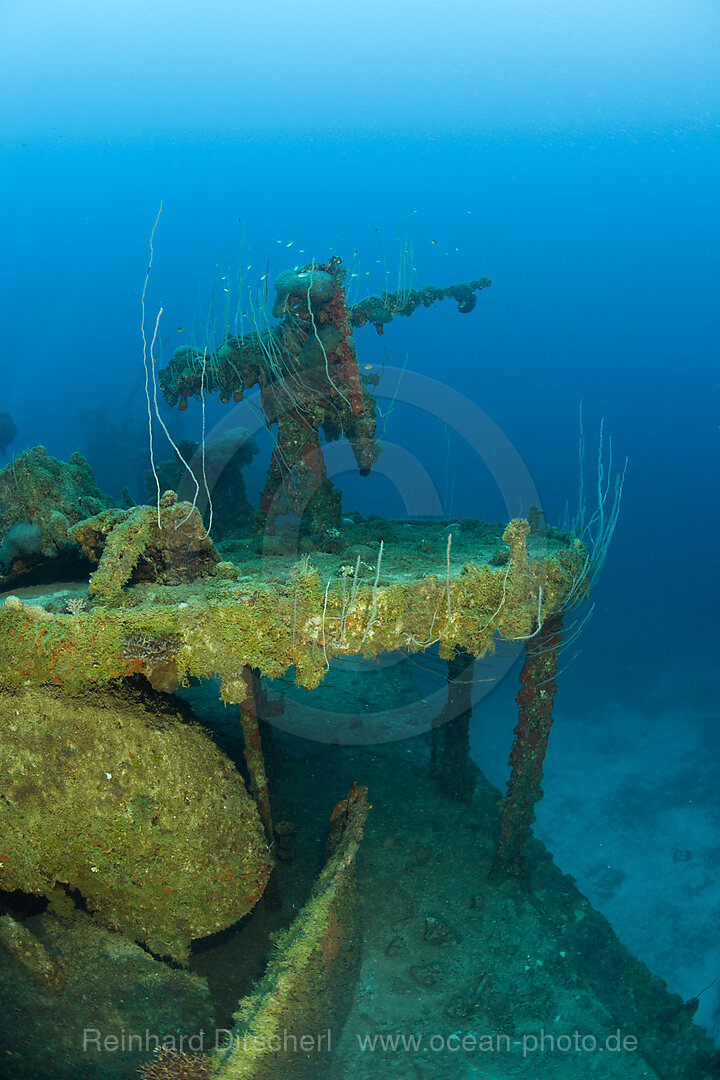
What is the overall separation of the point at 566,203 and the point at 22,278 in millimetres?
83237

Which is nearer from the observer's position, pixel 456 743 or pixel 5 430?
pixel 456 743

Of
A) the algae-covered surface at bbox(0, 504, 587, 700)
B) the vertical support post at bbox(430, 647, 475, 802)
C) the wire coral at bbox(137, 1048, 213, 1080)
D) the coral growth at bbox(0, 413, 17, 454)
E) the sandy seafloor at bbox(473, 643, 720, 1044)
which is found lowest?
the sandy seafloor at bbox(473, 643, 720, 1044)

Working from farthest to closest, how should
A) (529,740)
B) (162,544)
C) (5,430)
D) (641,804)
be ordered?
(5,430) < (641,804) < (529,740) < (162,544)

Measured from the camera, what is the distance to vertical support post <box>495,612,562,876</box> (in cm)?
733

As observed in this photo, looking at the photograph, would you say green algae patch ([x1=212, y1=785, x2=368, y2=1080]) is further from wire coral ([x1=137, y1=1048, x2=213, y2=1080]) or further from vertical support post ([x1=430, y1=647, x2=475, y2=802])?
vertical support post ([x1=430, y1=647, x2=475, y2=802])

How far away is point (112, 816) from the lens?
550cm

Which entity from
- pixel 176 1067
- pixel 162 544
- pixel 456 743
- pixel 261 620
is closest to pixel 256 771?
pixel 261 620

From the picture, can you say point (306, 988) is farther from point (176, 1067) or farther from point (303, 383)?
point (303, 383)

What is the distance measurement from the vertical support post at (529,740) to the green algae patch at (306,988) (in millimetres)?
2446

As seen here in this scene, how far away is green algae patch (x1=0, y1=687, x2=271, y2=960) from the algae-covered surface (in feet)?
1.43

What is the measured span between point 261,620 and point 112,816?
8.03ft

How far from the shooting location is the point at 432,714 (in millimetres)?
11945

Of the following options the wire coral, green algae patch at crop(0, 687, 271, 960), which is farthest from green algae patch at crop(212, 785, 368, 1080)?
green algae patch at crop(0, 687, 271, 960)

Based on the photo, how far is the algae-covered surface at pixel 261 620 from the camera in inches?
215
